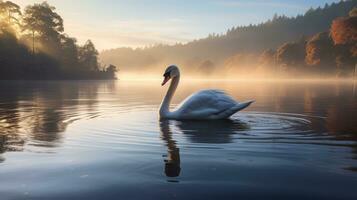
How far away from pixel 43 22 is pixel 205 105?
8705cm

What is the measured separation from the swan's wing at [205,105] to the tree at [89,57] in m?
90.8

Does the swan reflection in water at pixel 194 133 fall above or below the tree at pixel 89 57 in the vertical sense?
below

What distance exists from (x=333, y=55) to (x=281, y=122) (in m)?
99.5

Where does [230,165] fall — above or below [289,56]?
below

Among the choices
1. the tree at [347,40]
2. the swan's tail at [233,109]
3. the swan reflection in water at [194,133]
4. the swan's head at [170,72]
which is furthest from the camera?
the tree at [347,40]

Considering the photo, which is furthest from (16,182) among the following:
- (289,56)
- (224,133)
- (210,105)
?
(289,56)

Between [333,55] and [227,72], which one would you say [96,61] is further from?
[227,72]

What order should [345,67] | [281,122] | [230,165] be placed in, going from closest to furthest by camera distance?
[230,165]
[281,122]
[345,67]

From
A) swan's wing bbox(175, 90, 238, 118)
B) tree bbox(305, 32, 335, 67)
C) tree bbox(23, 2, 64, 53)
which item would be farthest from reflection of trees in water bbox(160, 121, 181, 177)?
tree bbox(305, 32, 335, 67)

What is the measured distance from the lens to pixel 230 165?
637 centimetres

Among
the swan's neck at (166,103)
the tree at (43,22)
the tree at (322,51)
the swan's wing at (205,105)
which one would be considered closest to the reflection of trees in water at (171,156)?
the swan's wing at (205,105)

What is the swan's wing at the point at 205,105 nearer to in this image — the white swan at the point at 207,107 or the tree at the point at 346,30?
the white swan at the point at 207,107

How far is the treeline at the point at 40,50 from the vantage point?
7819 centimetres

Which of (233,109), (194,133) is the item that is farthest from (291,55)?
(194,133)
